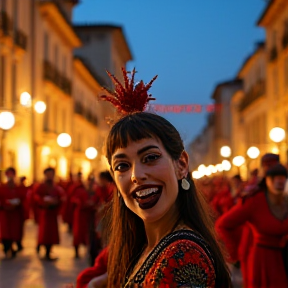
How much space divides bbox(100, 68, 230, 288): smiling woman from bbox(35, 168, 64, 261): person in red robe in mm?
12005

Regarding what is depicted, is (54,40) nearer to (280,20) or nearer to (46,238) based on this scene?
(280,20)

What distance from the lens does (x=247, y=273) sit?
266 inches

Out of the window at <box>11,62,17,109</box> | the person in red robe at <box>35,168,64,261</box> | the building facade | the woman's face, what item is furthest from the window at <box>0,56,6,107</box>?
the woman's face

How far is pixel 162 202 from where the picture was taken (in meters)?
2.38

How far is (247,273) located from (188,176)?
4357 mm

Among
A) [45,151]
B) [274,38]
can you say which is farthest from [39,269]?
Answer: [274,38]

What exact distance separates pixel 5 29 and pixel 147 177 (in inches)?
931

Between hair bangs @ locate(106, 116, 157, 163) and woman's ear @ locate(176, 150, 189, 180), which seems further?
woman's ear @ locate(176, 150, 189, 180)

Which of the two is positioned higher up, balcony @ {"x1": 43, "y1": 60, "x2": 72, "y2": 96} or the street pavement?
balcony @ {"x1": 43, "y1": 60, "x2": 72, "y2": 96}

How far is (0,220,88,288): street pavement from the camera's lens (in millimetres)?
10570

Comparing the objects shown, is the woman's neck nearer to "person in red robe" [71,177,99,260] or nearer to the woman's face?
the woman's face

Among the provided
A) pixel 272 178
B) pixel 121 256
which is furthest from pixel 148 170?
pixel 272 178

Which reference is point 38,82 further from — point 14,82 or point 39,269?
point 39,269

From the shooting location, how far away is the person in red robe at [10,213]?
14.4 m
